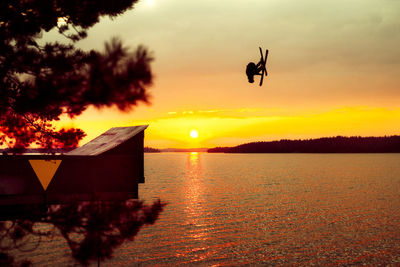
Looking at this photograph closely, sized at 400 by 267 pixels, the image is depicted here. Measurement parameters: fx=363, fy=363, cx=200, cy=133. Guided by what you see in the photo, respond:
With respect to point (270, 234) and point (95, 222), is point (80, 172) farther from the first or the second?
point (270, 234)

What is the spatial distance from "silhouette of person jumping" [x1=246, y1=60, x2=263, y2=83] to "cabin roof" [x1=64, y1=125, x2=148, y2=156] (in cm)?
511

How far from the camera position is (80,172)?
1149cm

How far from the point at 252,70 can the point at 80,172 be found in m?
7.39

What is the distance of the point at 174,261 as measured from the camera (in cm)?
2433

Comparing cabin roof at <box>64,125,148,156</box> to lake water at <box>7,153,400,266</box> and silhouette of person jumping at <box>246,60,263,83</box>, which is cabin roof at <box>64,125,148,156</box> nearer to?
silhouette of person jumping at <box>246,60,263,83</box>

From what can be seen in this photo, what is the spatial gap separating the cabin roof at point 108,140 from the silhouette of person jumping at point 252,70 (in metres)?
5.11

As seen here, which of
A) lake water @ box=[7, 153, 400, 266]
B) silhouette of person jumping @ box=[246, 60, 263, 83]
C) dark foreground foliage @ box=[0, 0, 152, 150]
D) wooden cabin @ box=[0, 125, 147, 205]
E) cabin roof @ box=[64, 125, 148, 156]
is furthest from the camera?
lake water @ box=[7, 153, 400, 266]

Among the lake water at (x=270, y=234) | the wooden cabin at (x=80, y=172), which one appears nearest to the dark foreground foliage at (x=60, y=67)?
the wooden cabin at (x=80, y=172)

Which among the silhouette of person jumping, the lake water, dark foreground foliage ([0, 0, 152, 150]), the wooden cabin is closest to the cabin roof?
the wooden cabin

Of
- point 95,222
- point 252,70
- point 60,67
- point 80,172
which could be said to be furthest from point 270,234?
point 60,67

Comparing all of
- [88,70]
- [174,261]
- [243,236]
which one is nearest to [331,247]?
[243,236]

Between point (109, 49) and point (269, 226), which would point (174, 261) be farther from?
point (109, 49)

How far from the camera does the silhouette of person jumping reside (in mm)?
14033

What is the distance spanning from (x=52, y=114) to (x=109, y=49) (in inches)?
121
